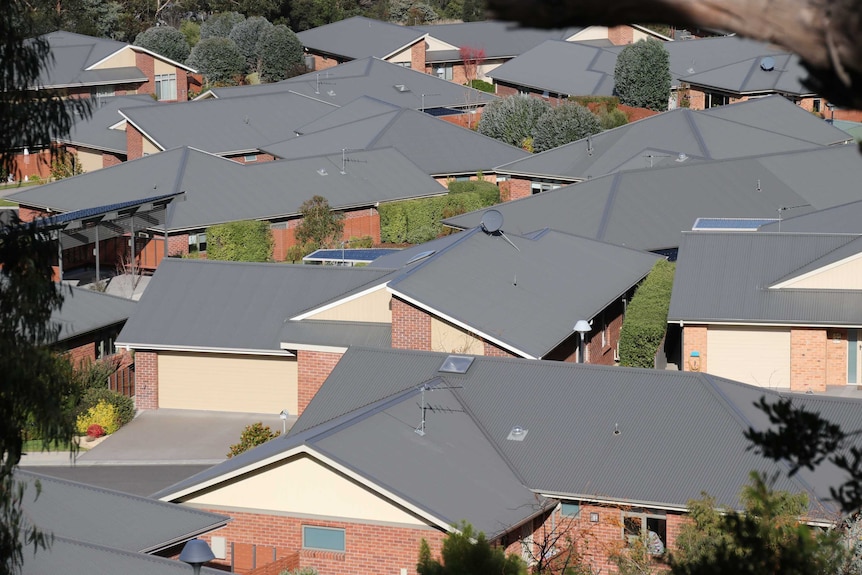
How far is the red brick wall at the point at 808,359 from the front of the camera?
37469 mm

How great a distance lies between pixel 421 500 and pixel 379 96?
60444 mm

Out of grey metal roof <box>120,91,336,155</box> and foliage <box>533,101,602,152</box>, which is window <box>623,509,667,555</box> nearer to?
foliage <box>533,101,602,152</box>

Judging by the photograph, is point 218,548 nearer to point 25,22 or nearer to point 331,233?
point 25,22

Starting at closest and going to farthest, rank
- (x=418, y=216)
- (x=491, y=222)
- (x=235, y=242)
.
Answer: (x=491, y=222)
(x=235, y=242)
(x=418, y=216)

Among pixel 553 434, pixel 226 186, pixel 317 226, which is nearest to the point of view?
pixel 553 434

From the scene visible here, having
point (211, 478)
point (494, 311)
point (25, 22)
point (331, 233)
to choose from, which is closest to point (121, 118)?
point (331, 233)

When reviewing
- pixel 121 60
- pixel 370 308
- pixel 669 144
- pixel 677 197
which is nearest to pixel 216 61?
pixel 121 60

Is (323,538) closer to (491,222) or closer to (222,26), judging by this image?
(491,222)

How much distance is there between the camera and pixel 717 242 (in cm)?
4103

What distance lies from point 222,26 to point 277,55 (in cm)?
823

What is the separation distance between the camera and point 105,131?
73.7 metres

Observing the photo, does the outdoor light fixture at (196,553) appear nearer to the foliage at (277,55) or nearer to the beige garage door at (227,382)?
the beige garage door at (227,382)

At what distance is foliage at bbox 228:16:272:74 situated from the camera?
334 feet

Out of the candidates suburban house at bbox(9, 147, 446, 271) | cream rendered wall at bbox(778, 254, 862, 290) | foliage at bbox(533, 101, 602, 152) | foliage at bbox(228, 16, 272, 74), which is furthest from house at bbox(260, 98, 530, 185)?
foliage at bbox(228, 16, 272, 74)
